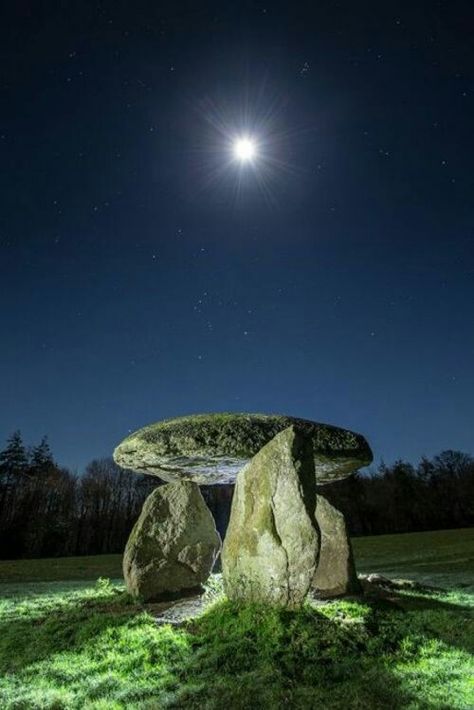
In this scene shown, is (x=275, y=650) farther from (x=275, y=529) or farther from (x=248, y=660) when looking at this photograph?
(x=275, y=529)

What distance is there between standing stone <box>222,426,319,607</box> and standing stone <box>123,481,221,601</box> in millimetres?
2879

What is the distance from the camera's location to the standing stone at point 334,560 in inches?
390

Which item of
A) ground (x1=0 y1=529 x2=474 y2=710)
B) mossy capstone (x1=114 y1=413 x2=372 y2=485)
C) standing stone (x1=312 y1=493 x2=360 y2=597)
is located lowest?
ground (x1=0 y1=529 x2=474 y2=710)

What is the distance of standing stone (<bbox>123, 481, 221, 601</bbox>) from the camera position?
10.5m

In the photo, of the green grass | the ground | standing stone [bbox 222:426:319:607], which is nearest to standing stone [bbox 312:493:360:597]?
the ground

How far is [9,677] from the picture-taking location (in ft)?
21.5

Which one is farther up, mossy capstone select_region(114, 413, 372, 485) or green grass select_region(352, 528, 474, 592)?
mossy capstone select_region(114, 413, 372, 485)

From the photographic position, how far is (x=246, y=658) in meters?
6.29

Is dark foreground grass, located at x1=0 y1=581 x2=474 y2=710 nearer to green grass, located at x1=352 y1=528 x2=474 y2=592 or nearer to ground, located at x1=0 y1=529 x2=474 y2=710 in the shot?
ground, located at x1=0 y1=529 x2=474 y2=710

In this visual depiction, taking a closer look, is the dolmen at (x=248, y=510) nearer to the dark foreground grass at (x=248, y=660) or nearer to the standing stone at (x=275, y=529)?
the standing stone at (x=275, y=529)

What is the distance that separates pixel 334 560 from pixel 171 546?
3.80m

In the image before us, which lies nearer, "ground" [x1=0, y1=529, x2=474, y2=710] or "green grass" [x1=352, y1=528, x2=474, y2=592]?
"ground" [x1=0, y1=529, x2=474, y2=710]

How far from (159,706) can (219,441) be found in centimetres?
463

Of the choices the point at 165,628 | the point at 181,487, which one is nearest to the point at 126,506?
the point at 181,487
